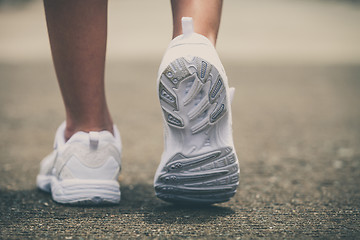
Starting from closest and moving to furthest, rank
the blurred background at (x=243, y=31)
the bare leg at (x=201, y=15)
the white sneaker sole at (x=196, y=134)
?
the white sneaker sole at (x=196, y=134)
the bare leg at (x=201, y=15)
the blurred background at (x=243, y=31)

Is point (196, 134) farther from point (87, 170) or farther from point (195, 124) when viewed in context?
point (87, 170)

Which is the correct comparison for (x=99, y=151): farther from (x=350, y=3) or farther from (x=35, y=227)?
(x=350, y=3)

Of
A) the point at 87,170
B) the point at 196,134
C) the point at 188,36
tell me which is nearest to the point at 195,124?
the point at 196,134

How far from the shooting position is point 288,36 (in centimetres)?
779

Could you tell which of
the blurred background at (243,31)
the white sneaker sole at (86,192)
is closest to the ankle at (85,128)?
the white sneaker sole at (86,192)

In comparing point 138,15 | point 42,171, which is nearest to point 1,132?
point 42,171

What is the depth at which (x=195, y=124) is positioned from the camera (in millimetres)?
992

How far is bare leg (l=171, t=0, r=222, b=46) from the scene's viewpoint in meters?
1.06

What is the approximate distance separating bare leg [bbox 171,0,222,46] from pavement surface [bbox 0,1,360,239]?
42cm

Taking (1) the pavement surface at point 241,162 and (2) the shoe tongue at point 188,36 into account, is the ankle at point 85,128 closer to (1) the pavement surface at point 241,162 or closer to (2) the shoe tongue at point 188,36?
(1) the pavement surface at point 241,162

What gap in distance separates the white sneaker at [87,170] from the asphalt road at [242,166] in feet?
0.10

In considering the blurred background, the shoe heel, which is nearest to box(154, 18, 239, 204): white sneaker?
the shoe heel

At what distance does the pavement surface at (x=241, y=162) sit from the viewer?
96 cm

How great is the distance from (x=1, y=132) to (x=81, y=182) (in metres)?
1.15
